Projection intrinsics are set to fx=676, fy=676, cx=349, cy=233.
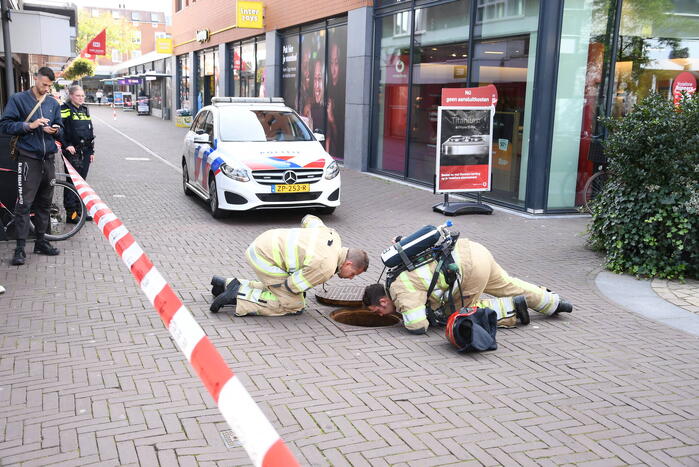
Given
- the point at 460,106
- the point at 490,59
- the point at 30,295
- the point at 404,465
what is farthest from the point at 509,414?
the point at 490,59

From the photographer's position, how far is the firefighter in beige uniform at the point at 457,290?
529 cm

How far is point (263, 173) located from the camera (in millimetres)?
9734

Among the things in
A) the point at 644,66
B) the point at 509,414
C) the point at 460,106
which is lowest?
the point at 509,414

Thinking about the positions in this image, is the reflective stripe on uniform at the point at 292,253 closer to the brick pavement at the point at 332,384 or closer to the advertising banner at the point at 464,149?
the brick pavement at the point at 332,384

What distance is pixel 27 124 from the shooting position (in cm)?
692

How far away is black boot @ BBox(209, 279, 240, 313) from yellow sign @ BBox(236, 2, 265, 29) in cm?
1879

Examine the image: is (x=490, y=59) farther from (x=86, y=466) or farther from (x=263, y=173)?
(x=86, y=466)

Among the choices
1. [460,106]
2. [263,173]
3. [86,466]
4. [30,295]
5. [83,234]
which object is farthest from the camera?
[460,106]

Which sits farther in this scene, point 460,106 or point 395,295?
point 460,106

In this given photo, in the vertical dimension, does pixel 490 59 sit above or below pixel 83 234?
above

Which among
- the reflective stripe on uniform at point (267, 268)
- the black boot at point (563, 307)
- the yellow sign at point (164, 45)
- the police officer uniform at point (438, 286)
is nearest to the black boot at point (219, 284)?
the reflective stripe on uniform at point (267, 268)

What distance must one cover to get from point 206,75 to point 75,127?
24.8m

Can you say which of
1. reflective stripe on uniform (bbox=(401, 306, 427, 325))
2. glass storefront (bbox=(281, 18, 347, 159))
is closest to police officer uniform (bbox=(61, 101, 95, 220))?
reflective stripe on uniform (bbox=(401, 306, 427, 325))

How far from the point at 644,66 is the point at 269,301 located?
8901 millimetres
